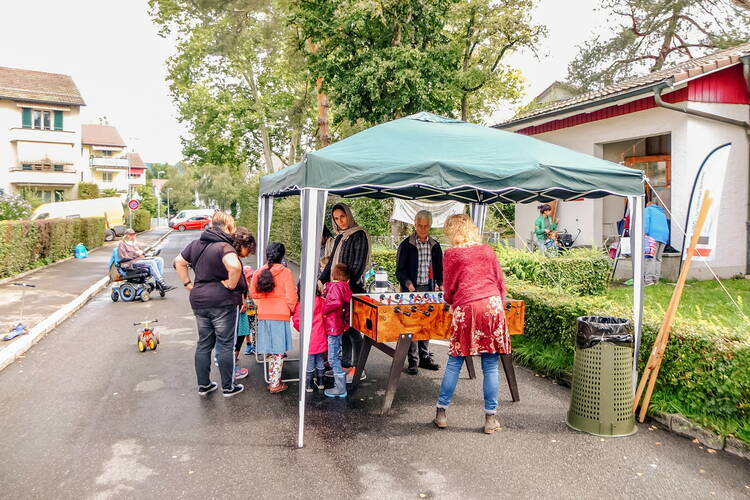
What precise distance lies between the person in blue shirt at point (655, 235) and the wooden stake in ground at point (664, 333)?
20.8 ft

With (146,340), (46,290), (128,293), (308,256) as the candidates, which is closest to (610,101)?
(308,256)

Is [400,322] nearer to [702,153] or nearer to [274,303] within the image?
[274,303]

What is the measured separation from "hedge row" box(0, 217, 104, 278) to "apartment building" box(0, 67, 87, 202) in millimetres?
22510

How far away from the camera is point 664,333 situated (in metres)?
4.93

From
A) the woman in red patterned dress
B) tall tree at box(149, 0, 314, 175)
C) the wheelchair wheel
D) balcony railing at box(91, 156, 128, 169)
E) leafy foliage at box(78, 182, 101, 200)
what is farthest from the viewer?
balcony railing at box(91, 156, 128, 169)

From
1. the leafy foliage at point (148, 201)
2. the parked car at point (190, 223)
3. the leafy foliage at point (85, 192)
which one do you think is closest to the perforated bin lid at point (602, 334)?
the parked car at point (190, 223)

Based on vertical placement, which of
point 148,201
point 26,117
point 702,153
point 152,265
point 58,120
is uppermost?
point 58,120

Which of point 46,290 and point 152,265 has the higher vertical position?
point 152,265

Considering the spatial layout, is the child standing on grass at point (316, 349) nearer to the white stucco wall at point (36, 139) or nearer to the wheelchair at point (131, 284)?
the wheelchair at point (131, 284)

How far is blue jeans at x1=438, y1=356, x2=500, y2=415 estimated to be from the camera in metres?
4.82

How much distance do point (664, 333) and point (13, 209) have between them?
25883mm

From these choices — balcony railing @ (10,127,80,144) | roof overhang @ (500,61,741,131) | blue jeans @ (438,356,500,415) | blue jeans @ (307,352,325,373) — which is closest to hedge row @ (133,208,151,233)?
balcony railing @ (10,127,80,144)

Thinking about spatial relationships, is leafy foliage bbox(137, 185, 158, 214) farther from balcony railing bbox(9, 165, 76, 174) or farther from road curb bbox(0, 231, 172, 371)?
road curb bbox(0, 231, 172, 371)

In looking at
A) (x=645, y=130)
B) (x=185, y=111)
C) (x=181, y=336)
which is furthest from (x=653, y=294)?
(x=185, y=111)
